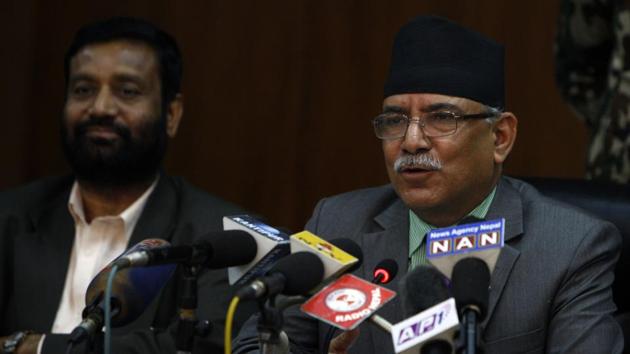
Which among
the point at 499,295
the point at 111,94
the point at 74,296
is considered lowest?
the point at 74,296

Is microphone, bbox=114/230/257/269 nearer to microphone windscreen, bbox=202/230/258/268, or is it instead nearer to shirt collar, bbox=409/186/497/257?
microphone windscreen, bbox=202/230/258/268

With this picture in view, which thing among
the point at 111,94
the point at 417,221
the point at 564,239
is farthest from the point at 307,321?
the point at 111,94

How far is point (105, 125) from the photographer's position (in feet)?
12.4

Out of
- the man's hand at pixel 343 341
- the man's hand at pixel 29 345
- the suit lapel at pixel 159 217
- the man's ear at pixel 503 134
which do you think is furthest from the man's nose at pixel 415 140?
the man's hand at pixel 29 345

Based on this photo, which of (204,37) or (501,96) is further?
(204,37)

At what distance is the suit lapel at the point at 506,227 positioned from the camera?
8.96 ft

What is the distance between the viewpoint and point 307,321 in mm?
2906

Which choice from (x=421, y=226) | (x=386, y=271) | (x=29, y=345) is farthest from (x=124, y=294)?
(x=29, y=345)

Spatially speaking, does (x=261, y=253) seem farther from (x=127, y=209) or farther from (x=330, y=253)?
(x=127, y=209)

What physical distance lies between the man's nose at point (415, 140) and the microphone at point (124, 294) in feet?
2.45

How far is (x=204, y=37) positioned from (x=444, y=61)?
2752mm

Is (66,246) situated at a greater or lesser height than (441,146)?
lesser

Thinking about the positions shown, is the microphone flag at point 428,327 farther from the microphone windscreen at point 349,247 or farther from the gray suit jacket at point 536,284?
the gray suit jacket at point 536,284

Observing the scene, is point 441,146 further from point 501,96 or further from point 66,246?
point 66,246
